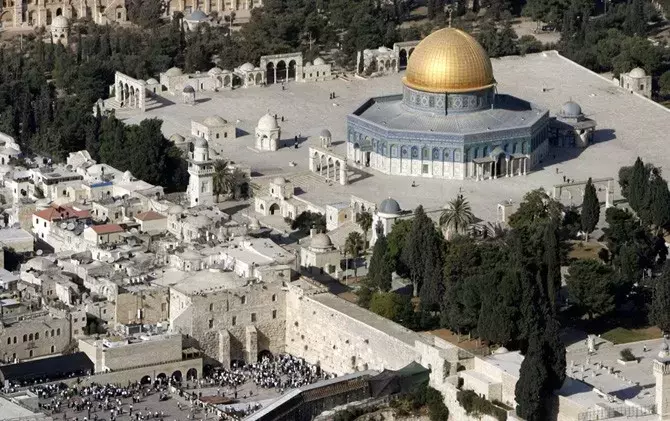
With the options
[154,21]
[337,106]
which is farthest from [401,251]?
[154,21]

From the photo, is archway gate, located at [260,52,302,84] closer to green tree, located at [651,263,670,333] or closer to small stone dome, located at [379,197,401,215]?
small stone dome, located at [379,197,401,215]

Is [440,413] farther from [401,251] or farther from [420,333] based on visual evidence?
[401,251]

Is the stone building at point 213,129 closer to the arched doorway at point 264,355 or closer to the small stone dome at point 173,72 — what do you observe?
the small stone dome at point 173,72

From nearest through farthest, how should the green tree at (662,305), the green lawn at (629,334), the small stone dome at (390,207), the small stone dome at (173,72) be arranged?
the green tree at (662,305), the green lawn at (629,334), the small stone dome at (390,207), the small stone dome at (173,72)

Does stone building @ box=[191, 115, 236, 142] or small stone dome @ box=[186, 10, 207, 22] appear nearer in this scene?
stone building @ box=[191, 115, 236, 142]

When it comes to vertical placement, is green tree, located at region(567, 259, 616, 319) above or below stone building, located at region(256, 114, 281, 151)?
above

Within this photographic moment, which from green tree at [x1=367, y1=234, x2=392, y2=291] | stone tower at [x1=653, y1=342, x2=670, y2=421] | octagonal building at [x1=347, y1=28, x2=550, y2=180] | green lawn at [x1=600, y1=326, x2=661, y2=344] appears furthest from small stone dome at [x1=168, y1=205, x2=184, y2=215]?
stone tower at [x1=653, y1=342, x2=670, y2=421]

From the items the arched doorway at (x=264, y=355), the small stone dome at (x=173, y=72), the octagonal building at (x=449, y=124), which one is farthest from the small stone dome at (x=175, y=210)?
the small stone dome at (x=173, y=72)

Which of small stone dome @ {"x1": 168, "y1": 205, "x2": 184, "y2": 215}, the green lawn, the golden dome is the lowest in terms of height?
the green lawn
